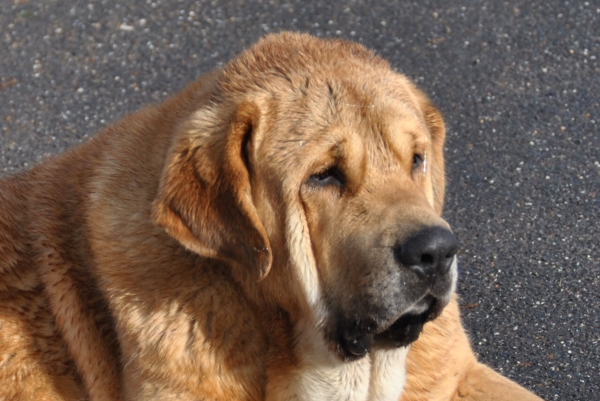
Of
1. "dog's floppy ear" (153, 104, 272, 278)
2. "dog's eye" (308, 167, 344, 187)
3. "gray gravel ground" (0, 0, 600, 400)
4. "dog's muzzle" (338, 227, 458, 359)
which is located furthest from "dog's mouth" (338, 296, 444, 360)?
"gray gravel ground" (0, 0, 600, 400)

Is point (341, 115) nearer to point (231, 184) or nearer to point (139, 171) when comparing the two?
point (231, 184)

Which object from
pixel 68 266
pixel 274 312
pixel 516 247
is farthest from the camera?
pixel 516 247

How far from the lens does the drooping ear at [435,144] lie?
152 inches

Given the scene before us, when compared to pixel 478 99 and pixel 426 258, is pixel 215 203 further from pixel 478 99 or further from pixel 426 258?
pixel 478 99

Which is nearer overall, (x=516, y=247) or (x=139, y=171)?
(x=139, y=171)

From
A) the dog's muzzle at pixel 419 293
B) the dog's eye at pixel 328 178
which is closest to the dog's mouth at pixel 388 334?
the dog's muzzle at pixel 419 293

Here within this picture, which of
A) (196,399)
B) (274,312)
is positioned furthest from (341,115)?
(196,399)

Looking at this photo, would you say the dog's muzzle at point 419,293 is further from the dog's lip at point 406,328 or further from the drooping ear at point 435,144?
the drooping ear at point 435,144

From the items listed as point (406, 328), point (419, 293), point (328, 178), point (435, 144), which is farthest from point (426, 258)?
point (435, 144)

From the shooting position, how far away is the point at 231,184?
10.5 feet

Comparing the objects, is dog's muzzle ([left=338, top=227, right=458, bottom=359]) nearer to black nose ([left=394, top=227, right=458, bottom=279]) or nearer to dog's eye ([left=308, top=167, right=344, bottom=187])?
black nose ([left=394, top=227, right=458, bottom=279])

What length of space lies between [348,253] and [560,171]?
313 centimetres

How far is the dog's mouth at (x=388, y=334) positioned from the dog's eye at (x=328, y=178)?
1.97 feet

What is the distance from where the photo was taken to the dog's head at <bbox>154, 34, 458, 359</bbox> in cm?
311
